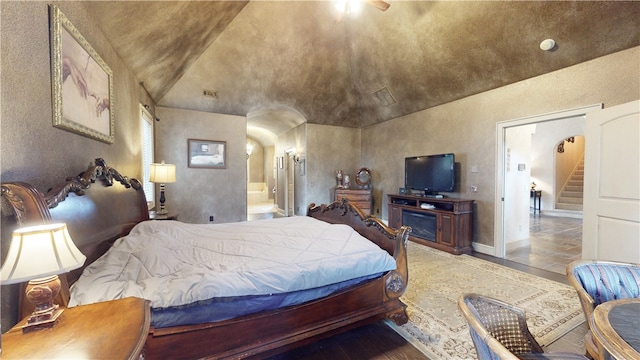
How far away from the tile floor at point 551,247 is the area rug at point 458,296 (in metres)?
0.68

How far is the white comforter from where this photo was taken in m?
1.29

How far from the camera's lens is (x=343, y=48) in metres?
4.68

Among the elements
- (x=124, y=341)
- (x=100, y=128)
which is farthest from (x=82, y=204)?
(x=124, y=341)

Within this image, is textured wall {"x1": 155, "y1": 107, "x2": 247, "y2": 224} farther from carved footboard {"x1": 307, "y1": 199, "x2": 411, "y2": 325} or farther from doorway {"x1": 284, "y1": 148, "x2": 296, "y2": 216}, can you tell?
carved footboard {"x1": 307, "y1": 199, "x2": 411, "y2": 325}

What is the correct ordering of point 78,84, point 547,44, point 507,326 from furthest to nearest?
Result: 1. point 547,44
2. point 78,84
3. point 507,326

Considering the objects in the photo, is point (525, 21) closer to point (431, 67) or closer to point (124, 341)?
point (431, 67)

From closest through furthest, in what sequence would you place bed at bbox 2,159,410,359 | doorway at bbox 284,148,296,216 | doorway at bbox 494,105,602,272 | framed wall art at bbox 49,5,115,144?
bed at bbox 2,159,410,359, framed wall art at bbox 49,5,115,144, doorway at bbox 494,105,602,272, doorway at bbox 284,148,296,216

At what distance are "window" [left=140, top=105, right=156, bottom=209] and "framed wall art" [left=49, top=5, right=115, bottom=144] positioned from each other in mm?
1616

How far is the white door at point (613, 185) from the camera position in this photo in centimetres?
233

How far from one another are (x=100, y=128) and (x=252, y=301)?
204 cm

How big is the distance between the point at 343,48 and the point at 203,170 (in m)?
3.65

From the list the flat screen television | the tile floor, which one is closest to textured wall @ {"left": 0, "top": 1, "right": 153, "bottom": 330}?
the flat screen television

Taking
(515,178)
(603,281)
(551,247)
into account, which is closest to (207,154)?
(603,281)

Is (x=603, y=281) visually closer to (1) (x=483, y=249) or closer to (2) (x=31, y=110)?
(1) (x=483, y=249)
